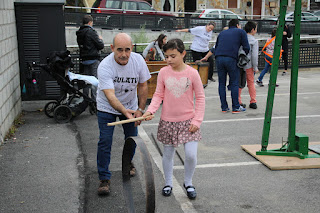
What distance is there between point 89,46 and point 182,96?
5338 millimetres

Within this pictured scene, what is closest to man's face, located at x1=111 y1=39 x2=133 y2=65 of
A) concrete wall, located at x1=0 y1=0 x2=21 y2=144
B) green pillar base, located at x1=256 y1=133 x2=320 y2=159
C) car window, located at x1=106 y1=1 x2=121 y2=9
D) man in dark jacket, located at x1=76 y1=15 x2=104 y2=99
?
green pillar base, located at x1=256 y1=133 x2=320 y2=159

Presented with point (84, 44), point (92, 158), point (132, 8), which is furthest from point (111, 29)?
point (92, 158)

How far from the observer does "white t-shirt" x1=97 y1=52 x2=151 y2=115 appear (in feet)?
16.1

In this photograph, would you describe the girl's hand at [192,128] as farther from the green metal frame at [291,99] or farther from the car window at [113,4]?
the car window at [113,4]

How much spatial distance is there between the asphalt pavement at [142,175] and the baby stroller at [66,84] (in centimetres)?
22

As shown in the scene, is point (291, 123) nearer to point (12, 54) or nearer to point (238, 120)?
point (238, 120)

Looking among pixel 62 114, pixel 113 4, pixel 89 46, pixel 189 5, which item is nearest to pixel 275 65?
pixel 62 114

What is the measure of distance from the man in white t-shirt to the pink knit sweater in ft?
1.13

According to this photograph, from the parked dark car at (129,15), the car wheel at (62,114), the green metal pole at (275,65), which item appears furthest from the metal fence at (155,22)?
the green metal pole at (275,65)

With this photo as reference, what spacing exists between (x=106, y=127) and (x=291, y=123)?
105 inches

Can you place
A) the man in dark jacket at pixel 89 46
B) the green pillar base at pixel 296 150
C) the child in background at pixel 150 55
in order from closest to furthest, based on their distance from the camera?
the green pillar base at pixel 296 150 → the man in dark jacket at pixel 89 46 → the child in background at pixel 150 55

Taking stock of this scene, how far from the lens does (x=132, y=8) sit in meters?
26.8

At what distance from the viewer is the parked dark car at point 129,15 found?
24047 mm

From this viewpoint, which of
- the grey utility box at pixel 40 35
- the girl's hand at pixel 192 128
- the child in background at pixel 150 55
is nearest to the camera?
the girl's hand at pixel 192 128
